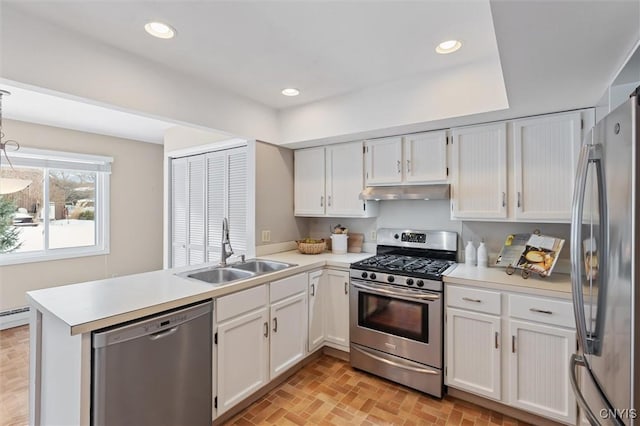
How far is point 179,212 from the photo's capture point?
13.6ft

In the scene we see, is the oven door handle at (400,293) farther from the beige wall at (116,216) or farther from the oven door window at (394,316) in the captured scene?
the beige wall at (116,216)

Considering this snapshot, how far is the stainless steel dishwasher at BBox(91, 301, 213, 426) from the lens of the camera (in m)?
1.42

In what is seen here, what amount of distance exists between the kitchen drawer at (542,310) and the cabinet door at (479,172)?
26.8 inches

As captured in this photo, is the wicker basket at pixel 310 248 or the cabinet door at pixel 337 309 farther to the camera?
the wicker basket at pixel 310 248

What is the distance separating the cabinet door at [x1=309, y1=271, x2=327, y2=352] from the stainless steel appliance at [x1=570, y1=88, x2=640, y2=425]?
72.5 inches

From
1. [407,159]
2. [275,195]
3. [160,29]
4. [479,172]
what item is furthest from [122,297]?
[479,172]

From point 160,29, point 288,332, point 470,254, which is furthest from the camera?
point 470,254

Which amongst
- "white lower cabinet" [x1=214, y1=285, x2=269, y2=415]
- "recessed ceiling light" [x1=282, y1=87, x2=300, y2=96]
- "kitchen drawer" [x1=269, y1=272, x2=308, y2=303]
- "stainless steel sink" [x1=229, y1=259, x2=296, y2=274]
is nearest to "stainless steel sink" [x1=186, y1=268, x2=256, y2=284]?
"stainless steel sink" [x1=229, y1=259, x2=296, y2=274]

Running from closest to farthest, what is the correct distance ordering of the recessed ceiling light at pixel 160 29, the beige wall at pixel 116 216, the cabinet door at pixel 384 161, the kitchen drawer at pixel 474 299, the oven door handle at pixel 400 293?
the recessed ceiling light at pixel 160 29
the kitchen drawer at pixel 474 299
the oven door handle at pixel 400 293
the cabinet door at pixel 384 161
the beige wall at pixel 116 216

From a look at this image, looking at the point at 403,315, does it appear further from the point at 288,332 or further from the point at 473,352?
the point at 288,332

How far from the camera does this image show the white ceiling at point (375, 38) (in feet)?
3.84

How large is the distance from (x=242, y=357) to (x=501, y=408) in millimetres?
1868

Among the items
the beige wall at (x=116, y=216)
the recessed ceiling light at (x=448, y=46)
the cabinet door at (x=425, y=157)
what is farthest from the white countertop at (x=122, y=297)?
the beige wall at (x=116, y=216)

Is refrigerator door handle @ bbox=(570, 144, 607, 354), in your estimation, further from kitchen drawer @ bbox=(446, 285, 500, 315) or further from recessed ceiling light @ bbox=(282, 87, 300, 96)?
recessed ceiling light @ bbox=(282, 87, 300, 96)
